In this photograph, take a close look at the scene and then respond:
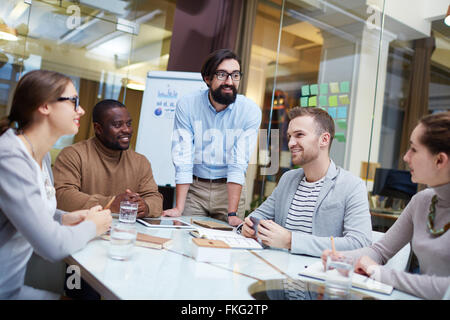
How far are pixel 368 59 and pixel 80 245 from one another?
4265 millimetres

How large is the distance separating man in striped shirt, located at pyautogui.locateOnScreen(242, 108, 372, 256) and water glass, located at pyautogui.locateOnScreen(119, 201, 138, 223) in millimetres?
550

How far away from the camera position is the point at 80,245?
4.22 ft

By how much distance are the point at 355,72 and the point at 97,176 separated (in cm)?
353

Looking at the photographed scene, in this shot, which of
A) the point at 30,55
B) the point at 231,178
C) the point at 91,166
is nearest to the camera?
the point at 91,166

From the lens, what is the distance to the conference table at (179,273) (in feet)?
3.33

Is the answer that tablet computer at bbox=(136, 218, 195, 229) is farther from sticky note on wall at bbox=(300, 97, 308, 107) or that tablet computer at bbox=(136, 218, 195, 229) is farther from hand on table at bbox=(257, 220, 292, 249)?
sticky note on wall at bbox=(300, 97, 308, 107)

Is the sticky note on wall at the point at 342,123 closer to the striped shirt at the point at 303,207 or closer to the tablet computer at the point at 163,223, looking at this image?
the striped shirt at the point at 303,207

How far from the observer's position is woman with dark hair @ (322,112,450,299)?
1.22 meters

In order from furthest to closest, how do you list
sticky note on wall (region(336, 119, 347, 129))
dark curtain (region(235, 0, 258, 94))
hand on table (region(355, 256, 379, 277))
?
dark curtain (region(235, 0, 258, 94)), sticky note on wall (region(336, 119, 347, 129)), hand on table (region(355, 256, 379, 277))

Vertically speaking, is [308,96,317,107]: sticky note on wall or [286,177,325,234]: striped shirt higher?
[308,96,317,107]: sticky note on wall

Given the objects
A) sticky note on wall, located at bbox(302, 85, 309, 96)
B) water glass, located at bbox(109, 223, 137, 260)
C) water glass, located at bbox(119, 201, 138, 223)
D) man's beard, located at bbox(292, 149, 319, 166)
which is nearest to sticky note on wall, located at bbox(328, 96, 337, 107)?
sticky note on wall, located at bbox(302, 85, 309, 96)

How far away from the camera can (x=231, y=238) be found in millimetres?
1728

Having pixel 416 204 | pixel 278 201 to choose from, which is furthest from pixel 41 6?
pixel 416 204

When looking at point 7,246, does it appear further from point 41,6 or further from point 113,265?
point 41,6
